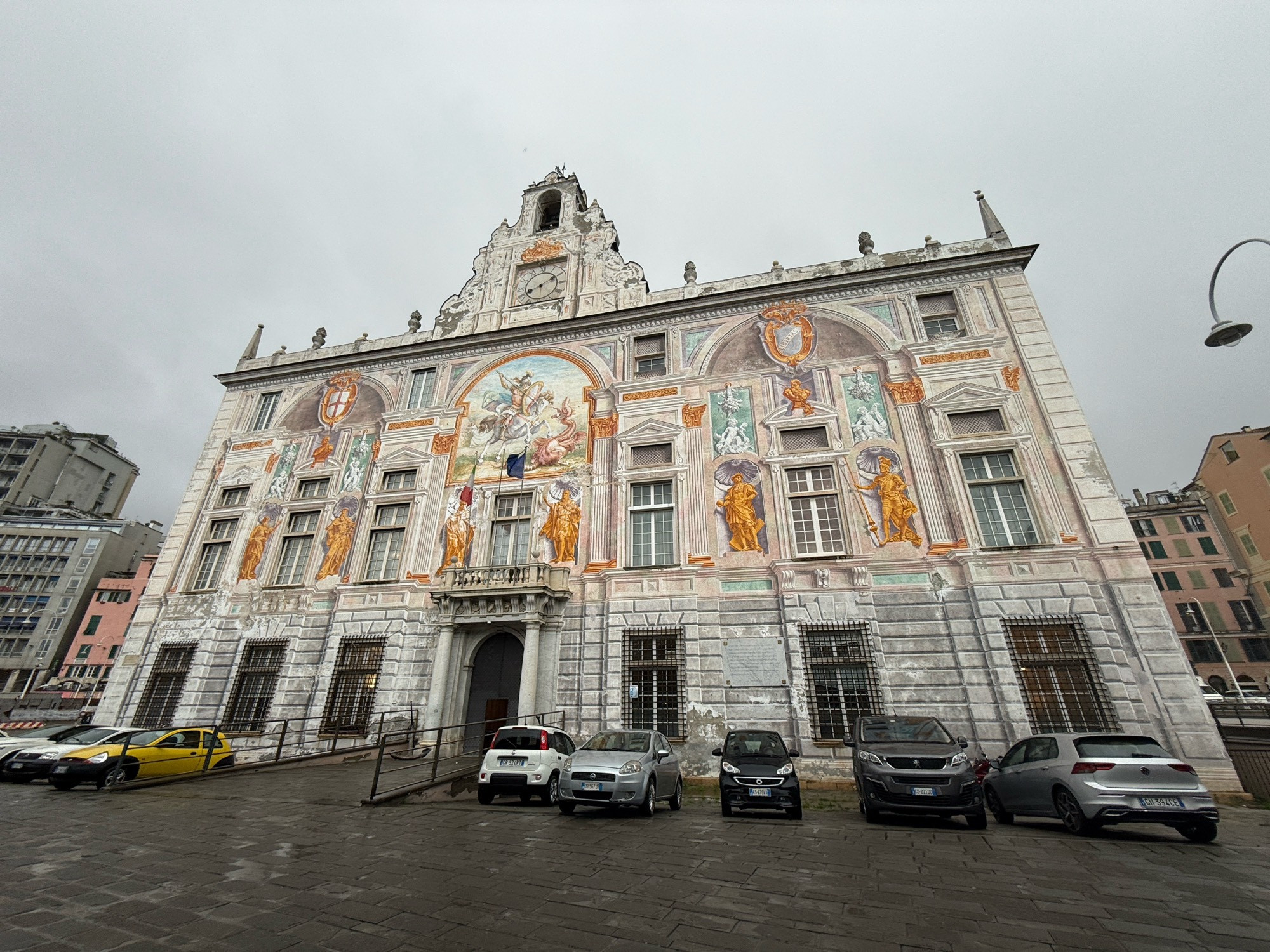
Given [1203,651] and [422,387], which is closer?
[422,387]

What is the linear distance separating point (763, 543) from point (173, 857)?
14.3 m

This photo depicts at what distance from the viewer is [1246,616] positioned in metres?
38.9

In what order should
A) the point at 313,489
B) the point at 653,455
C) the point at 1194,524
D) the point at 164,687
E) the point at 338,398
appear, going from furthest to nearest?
the point at 1194,524 < the point at 338,398 < the point at 313,489 < the point at 164,687 < the point at 653,455

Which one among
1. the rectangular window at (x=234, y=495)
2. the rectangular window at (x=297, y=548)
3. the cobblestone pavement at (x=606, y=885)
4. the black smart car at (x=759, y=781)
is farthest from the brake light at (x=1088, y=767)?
the rectangular window at (x=234, y=495)

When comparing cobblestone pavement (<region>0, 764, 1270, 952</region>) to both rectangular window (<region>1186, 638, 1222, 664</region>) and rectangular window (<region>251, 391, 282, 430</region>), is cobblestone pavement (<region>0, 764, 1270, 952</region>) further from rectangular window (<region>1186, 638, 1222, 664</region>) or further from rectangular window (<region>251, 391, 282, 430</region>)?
Result: rectangular window (<region>1186, 638, 1222, 664</region>)

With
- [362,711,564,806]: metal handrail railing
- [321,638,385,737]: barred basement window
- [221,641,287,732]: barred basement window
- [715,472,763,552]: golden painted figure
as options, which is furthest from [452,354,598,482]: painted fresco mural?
[221,641,287,732]: barred basement window

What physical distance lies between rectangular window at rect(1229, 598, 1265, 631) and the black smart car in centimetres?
4837

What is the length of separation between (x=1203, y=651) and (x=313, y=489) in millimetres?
57228

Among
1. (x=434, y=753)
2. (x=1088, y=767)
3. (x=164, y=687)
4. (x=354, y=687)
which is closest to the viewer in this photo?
(x=1088, y=767)

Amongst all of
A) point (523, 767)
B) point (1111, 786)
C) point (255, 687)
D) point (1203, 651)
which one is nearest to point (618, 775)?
point (523, 767)

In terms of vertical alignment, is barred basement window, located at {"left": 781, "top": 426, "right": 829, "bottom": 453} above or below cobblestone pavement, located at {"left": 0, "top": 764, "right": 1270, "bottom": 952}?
above

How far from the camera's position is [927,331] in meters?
19.4

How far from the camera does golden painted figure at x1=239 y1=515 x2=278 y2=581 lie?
2125 cm

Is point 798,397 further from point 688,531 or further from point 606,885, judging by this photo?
point 606,885
